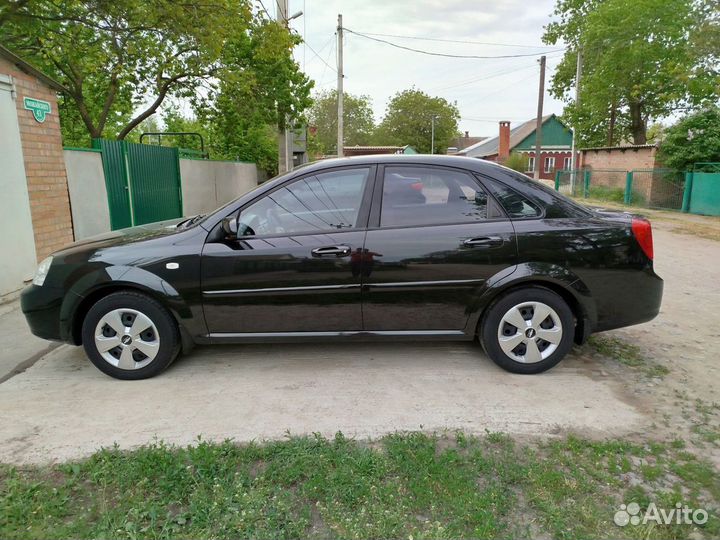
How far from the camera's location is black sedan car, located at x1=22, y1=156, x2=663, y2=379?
3771 millimetres

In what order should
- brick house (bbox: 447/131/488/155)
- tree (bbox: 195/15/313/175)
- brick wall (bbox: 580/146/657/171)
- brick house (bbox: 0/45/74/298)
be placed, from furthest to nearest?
1. brick house (bbox: 447/131/488/155)
2. brick wall (bbox: 580/146/657/171)
3. tree (bbox: 195/15/313/175)
4. brick house (bbox: 0/45/74/298)

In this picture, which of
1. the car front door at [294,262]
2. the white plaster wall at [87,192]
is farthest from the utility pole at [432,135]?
the car front door at [294,262]

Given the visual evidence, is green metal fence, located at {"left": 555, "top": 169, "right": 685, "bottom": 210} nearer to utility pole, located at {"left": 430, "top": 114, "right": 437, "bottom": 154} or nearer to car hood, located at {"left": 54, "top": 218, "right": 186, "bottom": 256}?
car hood, located at {"left": 54, "top": 218, "right": 186, "bottom": 256}

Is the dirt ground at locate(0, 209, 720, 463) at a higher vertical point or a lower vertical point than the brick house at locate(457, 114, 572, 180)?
lower

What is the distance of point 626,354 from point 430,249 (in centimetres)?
211

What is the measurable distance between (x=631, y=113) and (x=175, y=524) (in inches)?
1252

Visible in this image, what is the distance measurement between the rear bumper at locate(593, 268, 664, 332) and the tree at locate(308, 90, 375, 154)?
63.3m

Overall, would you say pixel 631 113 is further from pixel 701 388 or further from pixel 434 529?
pixel 434 529

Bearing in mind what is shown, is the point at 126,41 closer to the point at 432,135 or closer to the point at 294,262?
the point at 294,262

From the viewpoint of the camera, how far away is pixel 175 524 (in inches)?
90.0

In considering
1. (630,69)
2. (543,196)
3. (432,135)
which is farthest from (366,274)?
(432,135)

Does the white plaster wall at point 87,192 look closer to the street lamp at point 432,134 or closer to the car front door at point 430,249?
the car front door at point 430,249

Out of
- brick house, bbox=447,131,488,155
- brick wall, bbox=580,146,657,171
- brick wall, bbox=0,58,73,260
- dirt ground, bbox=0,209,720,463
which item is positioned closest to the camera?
dirt ground, bbox=0,209,720,463

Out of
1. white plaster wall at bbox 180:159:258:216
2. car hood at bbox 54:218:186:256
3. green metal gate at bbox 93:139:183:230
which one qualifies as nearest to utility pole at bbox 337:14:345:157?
white plaster wall at bbox 180:159:258:216
